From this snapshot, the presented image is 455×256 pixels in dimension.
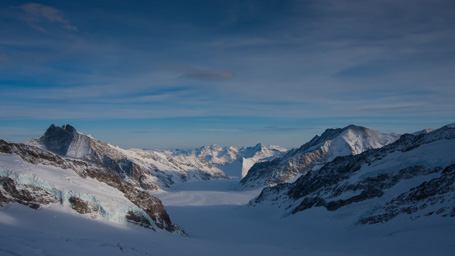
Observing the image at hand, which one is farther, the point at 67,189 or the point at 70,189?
the point at 70,189

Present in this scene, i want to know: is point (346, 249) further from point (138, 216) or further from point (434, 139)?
point (434, 139)

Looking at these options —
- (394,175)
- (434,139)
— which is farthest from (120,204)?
(434,139)

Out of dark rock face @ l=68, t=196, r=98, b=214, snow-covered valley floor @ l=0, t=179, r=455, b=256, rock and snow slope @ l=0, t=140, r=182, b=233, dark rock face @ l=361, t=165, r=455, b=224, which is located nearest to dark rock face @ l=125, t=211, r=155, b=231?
rock and snow slope @ l=0, t=140, r=182, b=233

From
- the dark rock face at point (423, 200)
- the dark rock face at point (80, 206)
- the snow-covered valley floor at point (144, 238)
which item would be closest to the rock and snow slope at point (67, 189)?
the dark rock face at point (80, 206)

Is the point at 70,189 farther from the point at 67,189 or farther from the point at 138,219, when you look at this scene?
the point at 138,219

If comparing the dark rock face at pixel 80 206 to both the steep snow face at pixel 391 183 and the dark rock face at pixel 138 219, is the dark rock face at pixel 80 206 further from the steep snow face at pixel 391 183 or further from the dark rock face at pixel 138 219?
the steep snow face at pixel 391 183

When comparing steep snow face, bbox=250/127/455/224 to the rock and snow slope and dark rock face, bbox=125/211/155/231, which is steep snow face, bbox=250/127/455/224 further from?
the rock and snow slope

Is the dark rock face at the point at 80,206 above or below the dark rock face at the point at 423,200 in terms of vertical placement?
above

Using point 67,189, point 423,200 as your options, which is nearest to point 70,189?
point 67,189
